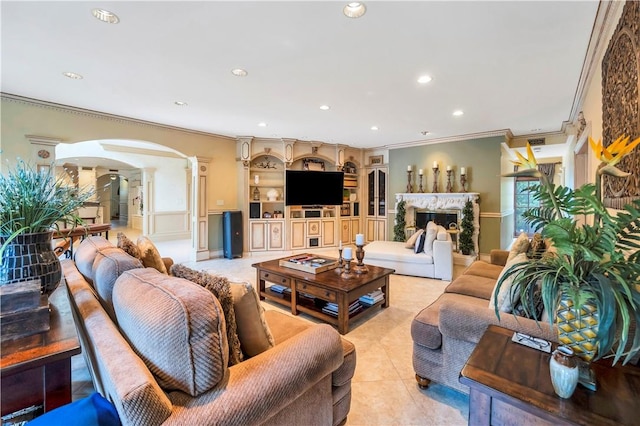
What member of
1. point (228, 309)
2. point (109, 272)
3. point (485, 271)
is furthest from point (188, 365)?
point (485, 271)

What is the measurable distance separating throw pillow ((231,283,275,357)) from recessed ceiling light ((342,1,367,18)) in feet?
6.31

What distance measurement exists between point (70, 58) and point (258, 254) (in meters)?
4.47

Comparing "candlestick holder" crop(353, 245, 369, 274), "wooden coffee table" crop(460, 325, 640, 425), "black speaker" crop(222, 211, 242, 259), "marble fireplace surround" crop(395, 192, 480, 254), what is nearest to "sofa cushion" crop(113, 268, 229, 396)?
"wooden coffee table" crop(460, 325, 640, 425)

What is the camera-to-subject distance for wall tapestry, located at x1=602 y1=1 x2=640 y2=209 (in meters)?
1.55

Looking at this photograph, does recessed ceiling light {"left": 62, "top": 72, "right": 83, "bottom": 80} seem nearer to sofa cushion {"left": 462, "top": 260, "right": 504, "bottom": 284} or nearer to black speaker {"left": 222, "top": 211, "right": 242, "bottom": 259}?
black speaker {"left": 222, "top": 211, "right": 242, "bottom": 259}

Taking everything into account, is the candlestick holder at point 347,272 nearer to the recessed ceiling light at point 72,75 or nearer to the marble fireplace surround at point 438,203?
the recessed ceiling light at point 72,75

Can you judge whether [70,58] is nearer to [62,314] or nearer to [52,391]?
[62,314]

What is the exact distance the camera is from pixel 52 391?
0.99 meters

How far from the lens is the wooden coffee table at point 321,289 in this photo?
2.74m

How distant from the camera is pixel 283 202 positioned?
6.77 m

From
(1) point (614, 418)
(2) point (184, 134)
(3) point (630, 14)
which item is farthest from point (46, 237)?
(2) point (184, 134)

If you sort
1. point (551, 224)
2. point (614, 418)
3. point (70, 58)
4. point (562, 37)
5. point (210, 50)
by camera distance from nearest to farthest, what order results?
point (614, 418), point (551, 224), point (562, 37), point (210, 50), point (70, 58)

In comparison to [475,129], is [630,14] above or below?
below

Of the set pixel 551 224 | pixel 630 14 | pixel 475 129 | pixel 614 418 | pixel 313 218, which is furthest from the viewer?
pixel 313 218
